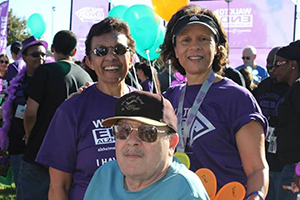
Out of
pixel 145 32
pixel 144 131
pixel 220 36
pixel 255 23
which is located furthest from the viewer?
pixel 255 23

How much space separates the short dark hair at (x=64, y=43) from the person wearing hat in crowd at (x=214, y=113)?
2.11 metres

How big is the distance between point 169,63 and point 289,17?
6614 millimetres

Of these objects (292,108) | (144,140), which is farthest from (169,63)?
(292,108)

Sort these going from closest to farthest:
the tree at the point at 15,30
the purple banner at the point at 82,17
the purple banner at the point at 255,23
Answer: the purple banner at the point at 255,23, the purple banner at the point at 82,17, the tree at the point at 15,30

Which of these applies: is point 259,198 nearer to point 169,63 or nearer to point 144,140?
point 144,140

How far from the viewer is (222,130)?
2396 millimetres

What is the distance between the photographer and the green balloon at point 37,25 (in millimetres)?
11930

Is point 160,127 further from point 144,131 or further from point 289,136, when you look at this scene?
point 289,136

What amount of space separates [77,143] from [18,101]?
3.02 metres

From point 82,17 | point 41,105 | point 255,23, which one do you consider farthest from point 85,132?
point 82,17

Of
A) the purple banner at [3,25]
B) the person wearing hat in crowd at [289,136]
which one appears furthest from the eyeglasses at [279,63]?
the purple banner at [3,25]

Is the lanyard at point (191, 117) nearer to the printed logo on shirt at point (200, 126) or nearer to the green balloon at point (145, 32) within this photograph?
the printed logo on shirt at point (200, 126)

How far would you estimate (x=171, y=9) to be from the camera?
5031 millimetres

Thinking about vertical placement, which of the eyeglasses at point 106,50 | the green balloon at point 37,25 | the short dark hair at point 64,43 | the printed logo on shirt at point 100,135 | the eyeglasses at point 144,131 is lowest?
the printed logo on shirt at point 100,135
